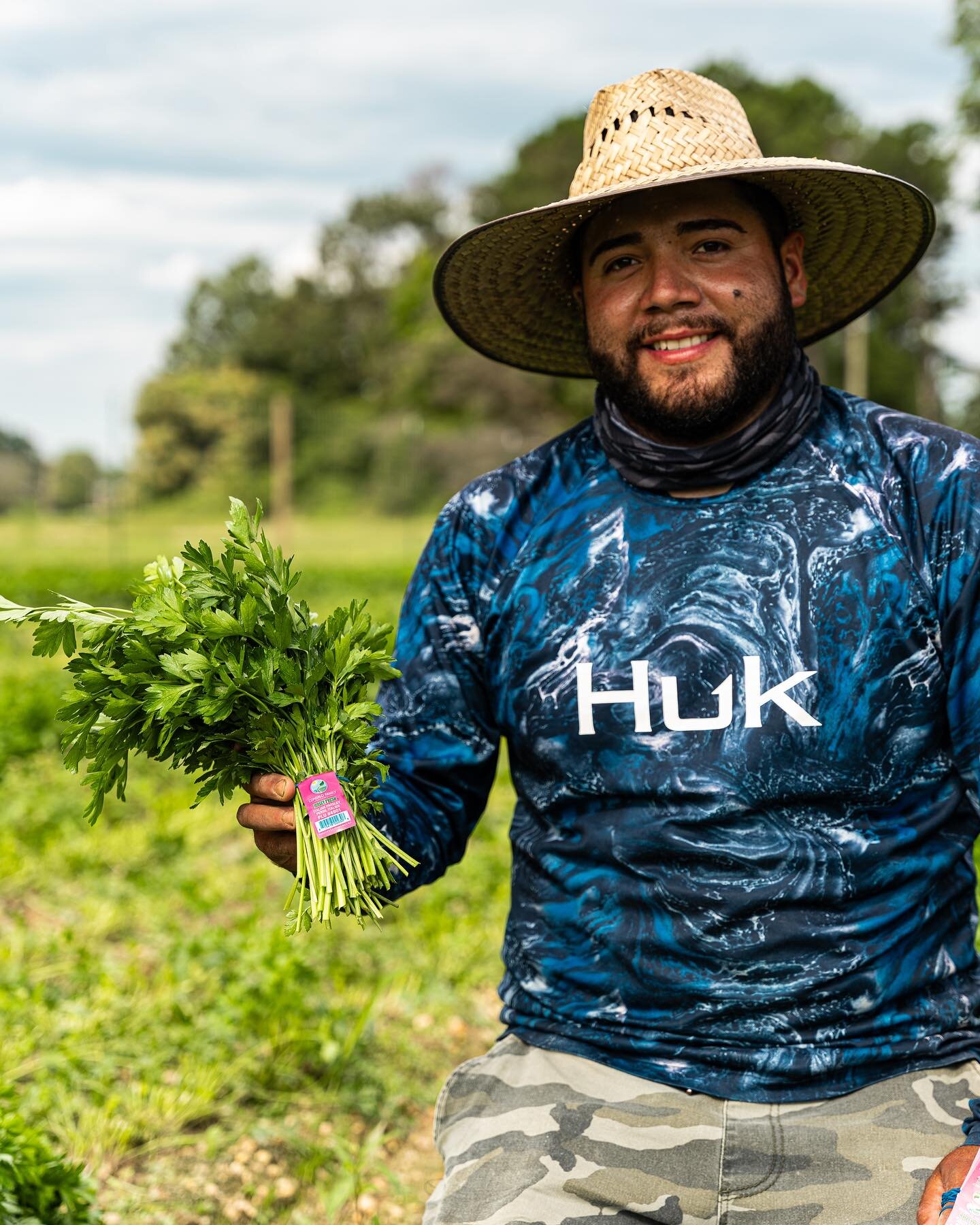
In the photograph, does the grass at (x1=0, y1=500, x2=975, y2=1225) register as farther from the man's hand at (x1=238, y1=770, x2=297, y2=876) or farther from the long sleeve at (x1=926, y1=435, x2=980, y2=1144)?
the long sleeve at (x1=926, y1=435, x2=980, y2=1144)

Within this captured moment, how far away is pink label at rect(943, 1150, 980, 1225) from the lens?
197 centimetres

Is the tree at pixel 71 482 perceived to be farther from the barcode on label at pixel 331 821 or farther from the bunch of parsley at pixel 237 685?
the barcode on label at pixel 331 821

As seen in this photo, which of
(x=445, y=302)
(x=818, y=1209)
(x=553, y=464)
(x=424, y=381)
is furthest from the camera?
(x=424, y=381)

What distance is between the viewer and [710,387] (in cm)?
259

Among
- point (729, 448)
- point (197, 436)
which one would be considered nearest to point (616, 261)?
point (729, 448)

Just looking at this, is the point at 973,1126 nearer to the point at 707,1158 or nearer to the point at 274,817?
the point at 707,1158

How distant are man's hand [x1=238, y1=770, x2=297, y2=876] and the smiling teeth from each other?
1.12 metres

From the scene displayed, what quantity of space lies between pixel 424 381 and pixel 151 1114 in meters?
40.8

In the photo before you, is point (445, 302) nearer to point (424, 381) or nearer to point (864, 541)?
point (864, 541)

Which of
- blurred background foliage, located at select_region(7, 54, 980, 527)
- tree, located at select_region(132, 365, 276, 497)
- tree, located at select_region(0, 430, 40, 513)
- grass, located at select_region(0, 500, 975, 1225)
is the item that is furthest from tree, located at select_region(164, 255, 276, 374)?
grass, located at select_region(0, 500, 975, 1225)

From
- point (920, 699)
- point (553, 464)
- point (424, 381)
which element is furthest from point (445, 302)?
point (424, 381)

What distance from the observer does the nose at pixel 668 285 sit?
2588mm

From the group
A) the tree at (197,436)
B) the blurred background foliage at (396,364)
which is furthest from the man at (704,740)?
the tree at (197,436)

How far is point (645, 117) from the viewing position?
2.68m
